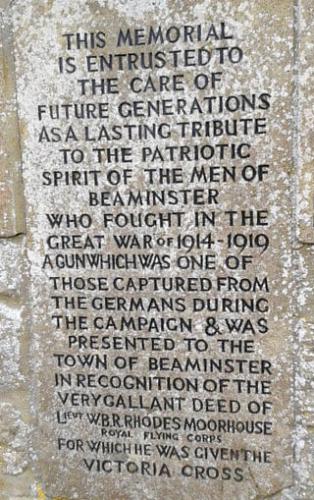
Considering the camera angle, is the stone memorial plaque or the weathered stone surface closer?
the stone memorial plaque

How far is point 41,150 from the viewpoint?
71.3 inches

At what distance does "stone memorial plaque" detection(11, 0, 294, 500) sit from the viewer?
1672 millimetres

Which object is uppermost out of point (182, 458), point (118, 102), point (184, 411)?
point (118, 102)

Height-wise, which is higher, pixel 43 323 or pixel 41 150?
pixel 41 150

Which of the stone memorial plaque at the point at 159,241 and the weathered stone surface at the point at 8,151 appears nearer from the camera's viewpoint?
the stone memorial plaque at the point at 159,241

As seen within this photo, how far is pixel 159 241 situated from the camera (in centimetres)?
178

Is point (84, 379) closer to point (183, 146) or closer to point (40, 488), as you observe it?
point (40, 488)

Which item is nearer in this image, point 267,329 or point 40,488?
point 267,329

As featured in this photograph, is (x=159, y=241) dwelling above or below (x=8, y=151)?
below

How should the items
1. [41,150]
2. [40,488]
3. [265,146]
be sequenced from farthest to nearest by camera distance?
[40,488]
[41,150]
[265,146]

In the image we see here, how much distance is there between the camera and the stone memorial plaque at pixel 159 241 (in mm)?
1672

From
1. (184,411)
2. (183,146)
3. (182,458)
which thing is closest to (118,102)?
(183,146)

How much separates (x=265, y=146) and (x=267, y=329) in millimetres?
618

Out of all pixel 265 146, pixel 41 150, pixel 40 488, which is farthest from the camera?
pixel 40 488
